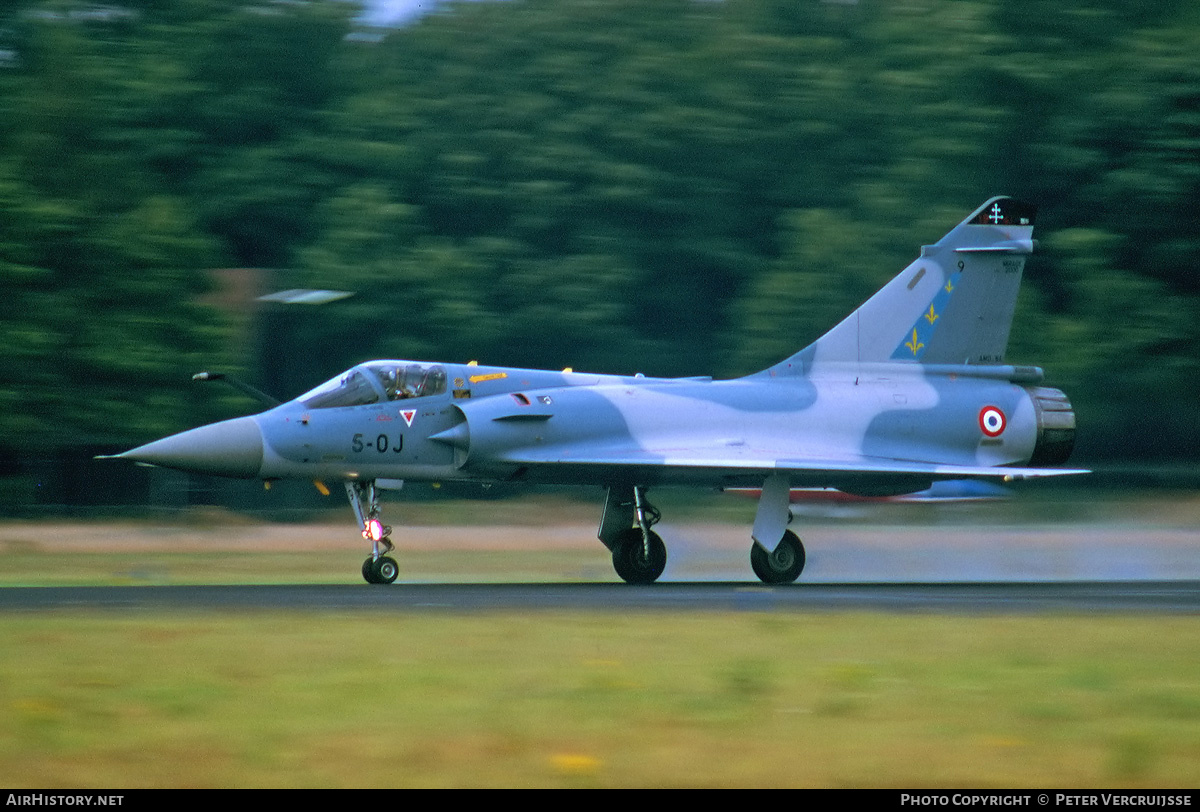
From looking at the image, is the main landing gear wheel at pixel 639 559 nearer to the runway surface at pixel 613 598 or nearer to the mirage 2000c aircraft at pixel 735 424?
the mirage 2000c aircraft at pixel 735 424

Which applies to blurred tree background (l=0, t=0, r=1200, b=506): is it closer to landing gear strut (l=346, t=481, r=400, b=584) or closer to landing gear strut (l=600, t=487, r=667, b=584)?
landing gear strut (l=600, t=487, r=667, b=584)

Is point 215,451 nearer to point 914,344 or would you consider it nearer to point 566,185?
point 914,344

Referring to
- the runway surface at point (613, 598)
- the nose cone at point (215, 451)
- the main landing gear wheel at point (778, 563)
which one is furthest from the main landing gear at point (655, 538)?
the nose cone at point (215, 451)

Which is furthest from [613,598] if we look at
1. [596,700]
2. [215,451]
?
[596,700]

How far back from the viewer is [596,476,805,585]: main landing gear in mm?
16109

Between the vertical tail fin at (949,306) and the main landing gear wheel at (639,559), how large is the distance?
238 centimetres

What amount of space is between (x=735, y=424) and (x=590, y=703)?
343 inches

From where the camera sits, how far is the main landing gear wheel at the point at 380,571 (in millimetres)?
15180

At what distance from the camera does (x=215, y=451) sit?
49.1 feet

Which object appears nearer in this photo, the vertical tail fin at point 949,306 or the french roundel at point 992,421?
the french roundel at point 992,421

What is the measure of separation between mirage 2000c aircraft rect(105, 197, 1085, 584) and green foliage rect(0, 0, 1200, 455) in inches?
335

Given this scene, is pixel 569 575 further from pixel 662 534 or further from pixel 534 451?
pixel 534 451

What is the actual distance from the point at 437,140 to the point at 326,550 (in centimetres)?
1542

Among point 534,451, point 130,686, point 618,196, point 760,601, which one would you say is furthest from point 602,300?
point 130,686
